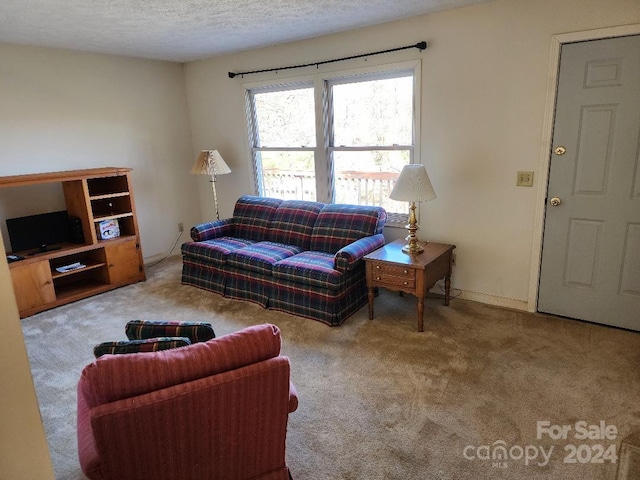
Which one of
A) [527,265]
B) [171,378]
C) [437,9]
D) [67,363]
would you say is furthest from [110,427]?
[437,9]

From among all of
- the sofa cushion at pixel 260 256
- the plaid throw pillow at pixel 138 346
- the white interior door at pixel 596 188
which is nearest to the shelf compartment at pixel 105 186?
the sofa cushion at pixel 260 256

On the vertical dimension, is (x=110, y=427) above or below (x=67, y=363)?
above

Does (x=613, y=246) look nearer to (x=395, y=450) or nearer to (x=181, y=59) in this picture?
(x=395, y=450)

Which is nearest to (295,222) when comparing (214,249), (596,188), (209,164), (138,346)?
(214,249)

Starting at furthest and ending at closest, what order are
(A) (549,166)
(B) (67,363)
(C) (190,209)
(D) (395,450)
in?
(C) (190,209)
(A) (549,166)
(B) (67,363)
(D) (395,450)

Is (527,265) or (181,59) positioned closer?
(527,265)

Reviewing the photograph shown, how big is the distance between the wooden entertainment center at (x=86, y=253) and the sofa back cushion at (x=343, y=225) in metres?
1.94

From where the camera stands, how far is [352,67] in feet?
12.4

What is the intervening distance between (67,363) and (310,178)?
2.76 metres

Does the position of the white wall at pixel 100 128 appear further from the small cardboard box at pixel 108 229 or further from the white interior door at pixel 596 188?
the white interior door at pixel 596 188

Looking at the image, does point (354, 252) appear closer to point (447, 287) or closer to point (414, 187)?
point (414, 187)

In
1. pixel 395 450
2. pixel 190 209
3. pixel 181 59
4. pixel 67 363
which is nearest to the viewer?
pixel 395 450

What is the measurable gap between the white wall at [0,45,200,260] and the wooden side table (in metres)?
2.99

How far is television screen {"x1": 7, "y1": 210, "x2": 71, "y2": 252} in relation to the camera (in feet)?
11.9
